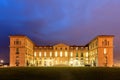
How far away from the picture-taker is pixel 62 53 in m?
151

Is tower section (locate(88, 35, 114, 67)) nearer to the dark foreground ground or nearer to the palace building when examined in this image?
the palace building

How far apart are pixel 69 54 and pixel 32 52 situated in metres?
17.4

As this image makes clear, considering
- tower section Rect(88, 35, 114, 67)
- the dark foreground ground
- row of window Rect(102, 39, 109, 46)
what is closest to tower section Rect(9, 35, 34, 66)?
tower section Rect(88, 35, 114, 67)

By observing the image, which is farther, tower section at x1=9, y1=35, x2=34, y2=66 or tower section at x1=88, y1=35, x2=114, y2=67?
tower section at x1=88, y1=35, x2=114, y2=67

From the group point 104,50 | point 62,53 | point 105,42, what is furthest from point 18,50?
point 62,53

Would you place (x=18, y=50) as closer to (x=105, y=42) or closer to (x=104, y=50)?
(x=104, y=50)

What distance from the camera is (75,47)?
153875 millimetres

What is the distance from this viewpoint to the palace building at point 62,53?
12144cm

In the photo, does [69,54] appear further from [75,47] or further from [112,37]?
[112,37]

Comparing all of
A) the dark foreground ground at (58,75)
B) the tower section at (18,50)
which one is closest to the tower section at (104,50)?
the tower section at (18,50)

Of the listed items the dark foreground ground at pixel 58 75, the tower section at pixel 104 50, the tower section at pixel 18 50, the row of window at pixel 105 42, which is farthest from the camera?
the row of window at pixel 105 42

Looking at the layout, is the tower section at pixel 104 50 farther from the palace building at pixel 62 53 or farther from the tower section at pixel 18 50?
the tower section at pixel 18 50

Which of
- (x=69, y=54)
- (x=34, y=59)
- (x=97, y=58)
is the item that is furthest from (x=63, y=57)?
(x=97, y=58)

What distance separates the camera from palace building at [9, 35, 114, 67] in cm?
12144
